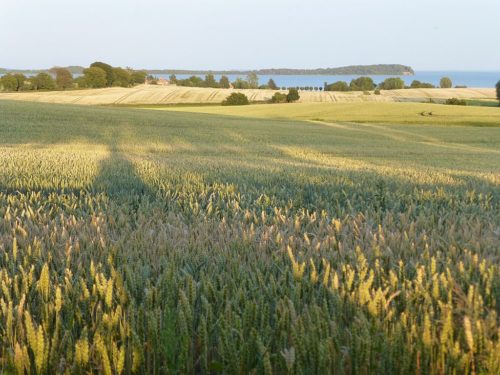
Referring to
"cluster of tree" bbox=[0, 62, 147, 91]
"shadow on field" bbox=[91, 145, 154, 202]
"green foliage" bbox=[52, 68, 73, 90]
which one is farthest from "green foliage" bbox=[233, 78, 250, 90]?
"shadow on field" bbox=[91, 145, 154, 202]

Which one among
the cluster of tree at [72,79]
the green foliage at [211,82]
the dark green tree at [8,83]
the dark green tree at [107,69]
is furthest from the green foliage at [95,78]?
the green foliage at [211,82]

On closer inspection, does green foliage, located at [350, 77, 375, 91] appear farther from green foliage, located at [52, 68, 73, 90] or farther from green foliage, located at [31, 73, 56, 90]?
green foliage, located at [31, 73, 56, 90]

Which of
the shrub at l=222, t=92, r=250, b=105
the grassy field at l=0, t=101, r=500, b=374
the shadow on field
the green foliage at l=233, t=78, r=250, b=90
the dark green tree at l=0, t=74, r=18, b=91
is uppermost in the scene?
the green foliage at l=233, t=78, r=250, b=90

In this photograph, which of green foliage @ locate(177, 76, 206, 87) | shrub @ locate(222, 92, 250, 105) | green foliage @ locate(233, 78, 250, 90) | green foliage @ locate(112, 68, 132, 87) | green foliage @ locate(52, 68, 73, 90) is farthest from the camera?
green foliage @ locate(233, 78, 250, 90)

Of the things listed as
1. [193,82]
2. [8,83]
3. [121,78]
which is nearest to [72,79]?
[121,78]

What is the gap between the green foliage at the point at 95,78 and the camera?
99.4 m

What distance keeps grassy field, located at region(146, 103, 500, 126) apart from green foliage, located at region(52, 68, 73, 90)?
1925 inches

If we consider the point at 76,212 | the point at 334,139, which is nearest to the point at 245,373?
the point at 76,212

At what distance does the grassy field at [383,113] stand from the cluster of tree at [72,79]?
47.9 meters

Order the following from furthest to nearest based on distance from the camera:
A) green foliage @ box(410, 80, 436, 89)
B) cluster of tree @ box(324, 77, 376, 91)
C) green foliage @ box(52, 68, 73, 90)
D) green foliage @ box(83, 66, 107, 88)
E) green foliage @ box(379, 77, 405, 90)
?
green foliage @ box(410, 80, 436, 89) < green foliage @ box(379, 77, 405, 90) < cluster of tree @ box(324, 77, 376, 91) < green foliage @ box(83, 66, 107, 88) < green foliage @ box(52, 68, 73, 90)

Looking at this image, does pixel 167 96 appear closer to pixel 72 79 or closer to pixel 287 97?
pixel 287 97

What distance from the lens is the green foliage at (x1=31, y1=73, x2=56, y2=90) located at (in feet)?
306

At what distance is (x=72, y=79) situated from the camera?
333 feet

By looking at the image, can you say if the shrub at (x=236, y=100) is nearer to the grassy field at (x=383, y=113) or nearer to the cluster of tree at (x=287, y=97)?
the cluster of tree at (x=287, y=97)
